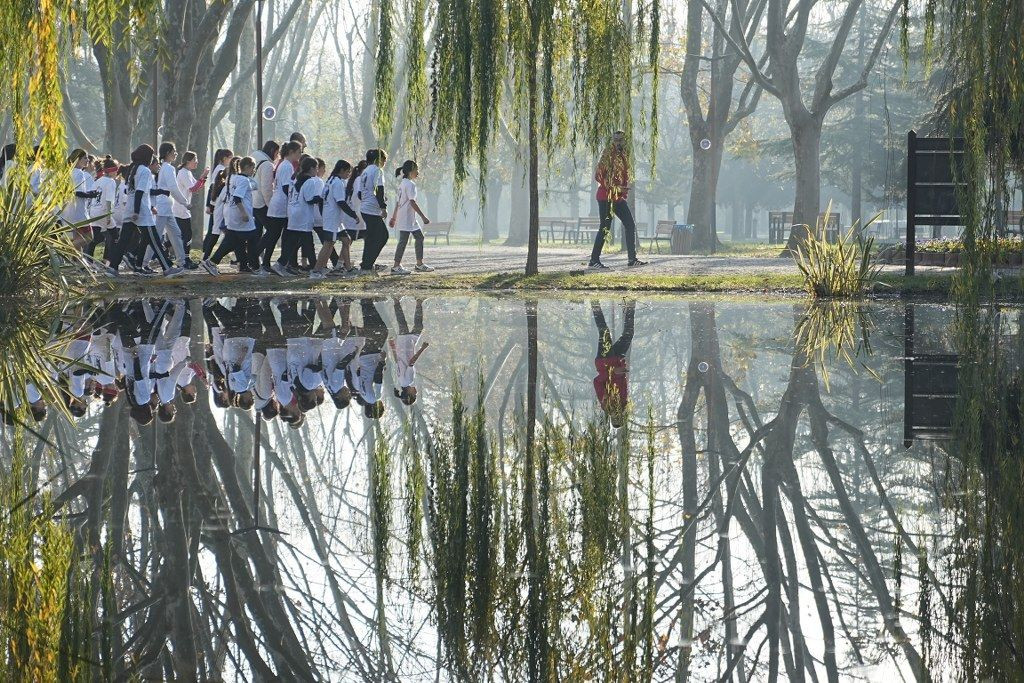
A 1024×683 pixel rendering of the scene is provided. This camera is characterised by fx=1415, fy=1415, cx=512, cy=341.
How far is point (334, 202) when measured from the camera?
22.0 metres

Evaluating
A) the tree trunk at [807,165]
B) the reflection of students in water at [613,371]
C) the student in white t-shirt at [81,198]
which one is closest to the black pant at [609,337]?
the reflection of students in water at [613,371]

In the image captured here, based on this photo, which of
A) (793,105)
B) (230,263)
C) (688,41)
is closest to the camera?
(230,263)

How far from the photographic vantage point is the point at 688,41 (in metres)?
39.2

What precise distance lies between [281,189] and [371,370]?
11414 mm

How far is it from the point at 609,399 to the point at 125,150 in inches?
963

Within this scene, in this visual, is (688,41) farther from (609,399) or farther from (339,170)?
(609,399)

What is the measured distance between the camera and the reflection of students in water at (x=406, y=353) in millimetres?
9484

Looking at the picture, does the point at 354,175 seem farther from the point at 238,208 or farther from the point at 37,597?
the point at 37,597

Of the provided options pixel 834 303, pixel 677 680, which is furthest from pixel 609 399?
pixel 834 303

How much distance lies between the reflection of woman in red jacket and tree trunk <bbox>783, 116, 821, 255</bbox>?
9.21 meters

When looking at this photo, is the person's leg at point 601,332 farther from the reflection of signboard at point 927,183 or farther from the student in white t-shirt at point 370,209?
the student in white t-shirt at point 370,209

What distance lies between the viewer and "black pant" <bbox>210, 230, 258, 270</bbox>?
21.9 m

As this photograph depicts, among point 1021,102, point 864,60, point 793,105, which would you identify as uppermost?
point 864,60

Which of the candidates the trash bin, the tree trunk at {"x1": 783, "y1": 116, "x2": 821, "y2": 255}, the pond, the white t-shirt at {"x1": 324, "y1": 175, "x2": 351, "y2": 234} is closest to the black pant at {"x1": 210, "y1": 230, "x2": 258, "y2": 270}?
the white t-shirt at {"x1": 324, "y1": 175, "x2": 351, "y2": 234}
